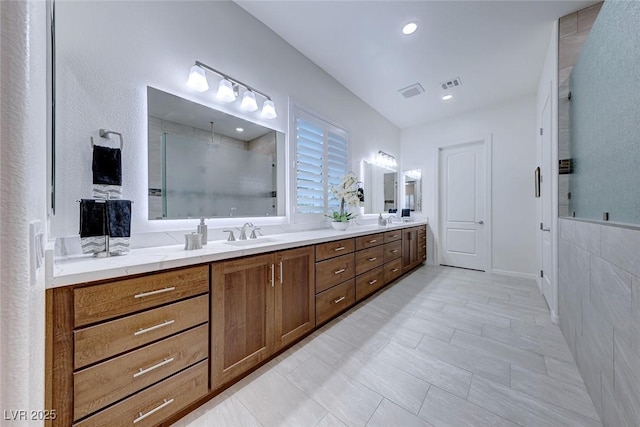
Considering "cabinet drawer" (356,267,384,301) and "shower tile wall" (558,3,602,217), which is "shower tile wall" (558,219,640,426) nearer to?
"shower tile wall" (558,3,602,217)

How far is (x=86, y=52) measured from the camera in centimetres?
134

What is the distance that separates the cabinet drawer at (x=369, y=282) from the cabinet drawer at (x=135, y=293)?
172 centimetres

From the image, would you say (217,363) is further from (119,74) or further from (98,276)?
(119,74)

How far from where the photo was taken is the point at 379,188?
417 cm

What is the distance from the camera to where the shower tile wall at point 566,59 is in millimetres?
2117

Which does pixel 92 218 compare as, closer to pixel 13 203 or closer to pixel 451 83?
pixel 13 203

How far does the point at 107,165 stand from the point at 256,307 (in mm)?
1192

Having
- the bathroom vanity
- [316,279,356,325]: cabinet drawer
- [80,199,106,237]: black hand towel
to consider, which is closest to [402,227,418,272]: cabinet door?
[316,279,356,325]: cabinet drawer

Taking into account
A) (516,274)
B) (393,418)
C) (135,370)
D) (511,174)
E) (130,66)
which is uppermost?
(130,66)

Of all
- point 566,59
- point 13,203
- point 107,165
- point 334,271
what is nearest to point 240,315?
point 334,271

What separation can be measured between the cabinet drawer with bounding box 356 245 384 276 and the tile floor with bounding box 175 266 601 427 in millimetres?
452

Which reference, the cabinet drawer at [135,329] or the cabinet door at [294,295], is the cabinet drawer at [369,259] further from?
the cabinet drawer at [135,329]

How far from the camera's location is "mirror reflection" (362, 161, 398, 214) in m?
3.85

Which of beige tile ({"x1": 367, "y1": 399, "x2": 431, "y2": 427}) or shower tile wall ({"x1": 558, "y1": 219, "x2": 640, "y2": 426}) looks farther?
beige tile ({"x1": 367, "y1": 399, "x2": 431, "y2": 427})
